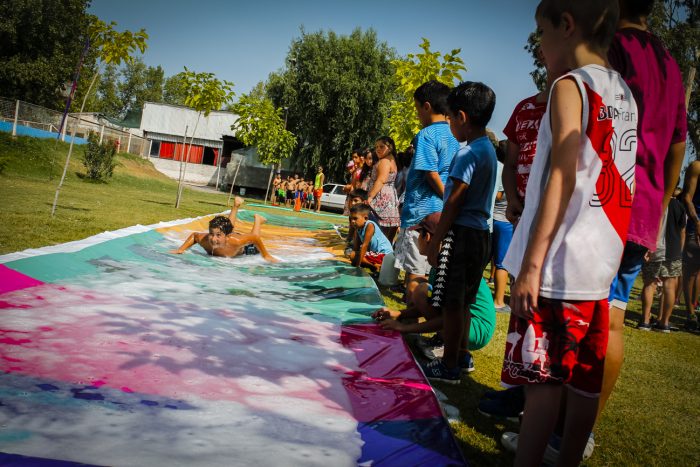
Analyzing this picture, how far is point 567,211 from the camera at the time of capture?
1494 mm

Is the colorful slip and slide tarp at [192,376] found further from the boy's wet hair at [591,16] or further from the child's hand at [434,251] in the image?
the boy's wet hair at [591,16]

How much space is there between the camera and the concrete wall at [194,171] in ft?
112

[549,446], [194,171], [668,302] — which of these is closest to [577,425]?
[549,446]

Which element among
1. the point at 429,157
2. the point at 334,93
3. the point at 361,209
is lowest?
the point at 361,209

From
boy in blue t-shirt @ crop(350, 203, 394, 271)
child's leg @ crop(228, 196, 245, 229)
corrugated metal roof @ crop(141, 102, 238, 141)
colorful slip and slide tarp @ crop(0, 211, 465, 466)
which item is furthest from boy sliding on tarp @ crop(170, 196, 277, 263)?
corrugated metal roof @ crop(141, 102, 238, 141)

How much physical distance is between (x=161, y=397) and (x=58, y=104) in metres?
45.1

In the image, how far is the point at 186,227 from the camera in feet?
23.9

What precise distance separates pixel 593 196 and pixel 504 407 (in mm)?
1408

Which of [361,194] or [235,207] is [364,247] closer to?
[235,207]

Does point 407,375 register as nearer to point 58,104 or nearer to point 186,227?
point 186,227

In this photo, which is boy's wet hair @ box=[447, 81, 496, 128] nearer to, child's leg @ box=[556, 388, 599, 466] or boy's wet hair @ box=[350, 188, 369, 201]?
child's leg @ box=[556, 388, 599, 466]

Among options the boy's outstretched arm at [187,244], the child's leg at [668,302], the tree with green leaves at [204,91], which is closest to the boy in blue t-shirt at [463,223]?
the boy's outstretched arm at [187,244]

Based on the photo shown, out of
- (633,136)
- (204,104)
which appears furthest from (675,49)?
(633,136)

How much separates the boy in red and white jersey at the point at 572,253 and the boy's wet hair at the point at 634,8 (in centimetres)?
63
